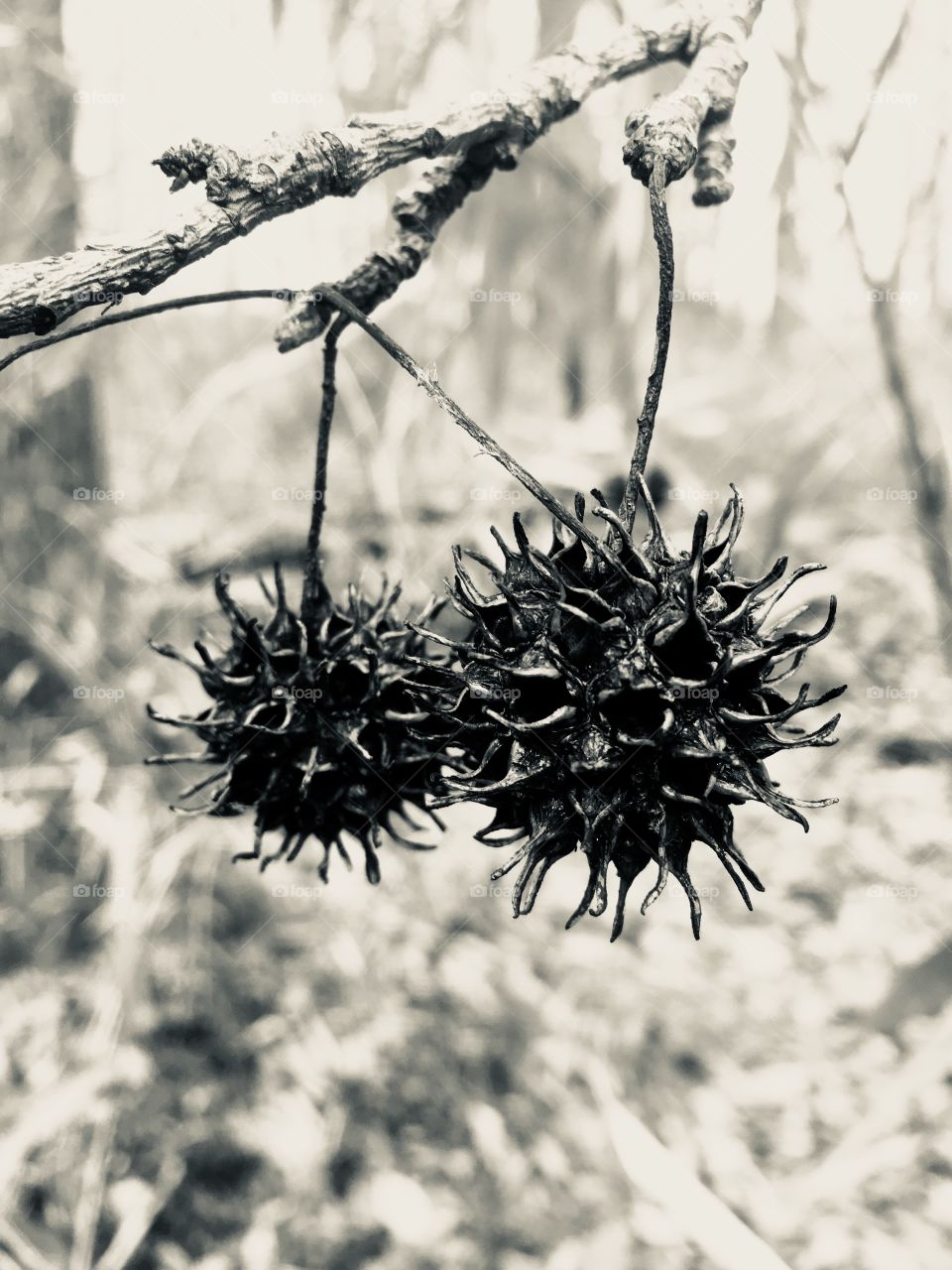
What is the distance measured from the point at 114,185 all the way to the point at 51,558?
4.36 feet

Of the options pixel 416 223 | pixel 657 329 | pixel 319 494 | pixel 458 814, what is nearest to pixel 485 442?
pixel 657 329

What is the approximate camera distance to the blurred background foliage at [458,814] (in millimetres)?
2551

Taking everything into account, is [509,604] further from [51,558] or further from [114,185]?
[114,185]

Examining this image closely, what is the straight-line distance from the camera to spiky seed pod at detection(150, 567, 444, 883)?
1075 millimetres

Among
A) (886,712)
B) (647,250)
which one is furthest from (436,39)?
(886,712)

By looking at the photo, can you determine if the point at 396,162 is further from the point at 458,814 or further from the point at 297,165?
the point at 458,814

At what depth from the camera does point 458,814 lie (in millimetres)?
3104

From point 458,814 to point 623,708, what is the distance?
7.67ft

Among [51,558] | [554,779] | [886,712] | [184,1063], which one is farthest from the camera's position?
[886,712]

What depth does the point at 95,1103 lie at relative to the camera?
8.27ft

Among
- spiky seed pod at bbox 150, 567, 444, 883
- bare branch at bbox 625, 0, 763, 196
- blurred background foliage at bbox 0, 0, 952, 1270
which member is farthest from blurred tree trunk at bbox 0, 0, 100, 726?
bare branch at bbox 625, 0, 763, 196

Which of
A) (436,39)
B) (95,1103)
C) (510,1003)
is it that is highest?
(436,39)

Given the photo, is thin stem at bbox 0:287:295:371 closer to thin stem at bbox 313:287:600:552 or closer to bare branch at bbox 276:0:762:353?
bare branch at bbox 276:0:762:353

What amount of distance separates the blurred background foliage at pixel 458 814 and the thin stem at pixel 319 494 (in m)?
1.53
